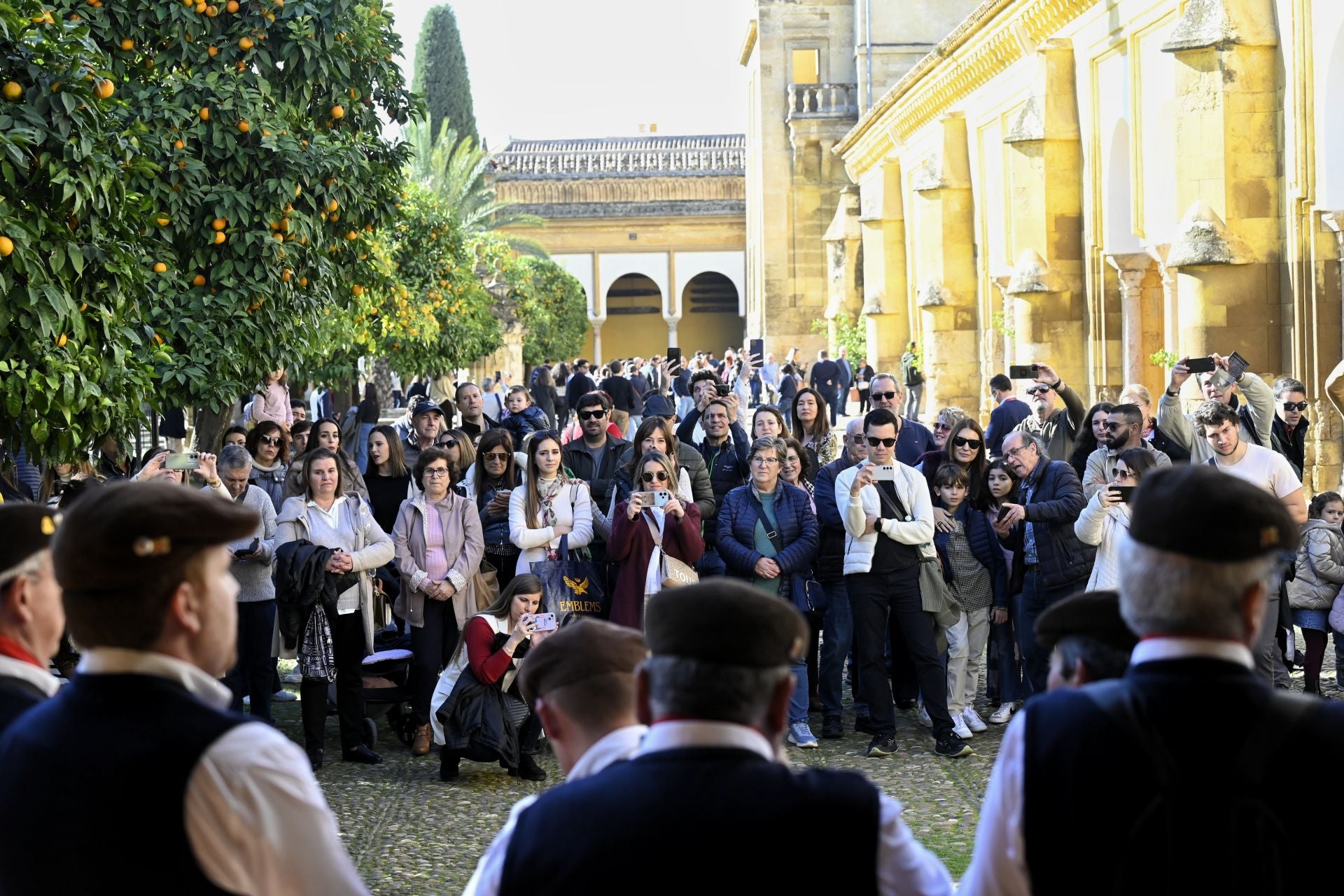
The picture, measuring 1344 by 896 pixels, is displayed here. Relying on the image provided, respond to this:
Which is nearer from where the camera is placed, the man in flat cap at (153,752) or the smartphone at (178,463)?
the man in flat cap at (153,752)

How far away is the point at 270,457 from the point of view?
34.1 ft

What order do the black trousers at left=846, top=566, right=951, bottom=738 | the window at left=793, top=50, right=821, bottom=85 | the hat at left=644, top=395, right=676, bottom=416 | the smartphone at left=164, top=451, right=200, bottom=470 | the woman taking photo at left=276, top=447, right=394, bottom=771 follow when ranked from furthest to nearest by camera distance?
the window at left=793, top=50, right=821, bottom=85, the hat at left=644, top=395, right=676, bottom=416, the black trousers at left=846, top=566, right=951, bottom=738, the woman taking photo at left=276, top=447, right=394, bottom=771, the smartphone at left=164, top=451, right=200, bottom=470

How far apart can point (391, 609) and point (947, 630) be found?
3.23 meters

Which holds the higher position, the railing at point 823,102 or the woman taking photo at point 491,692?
the railing at point 823,102

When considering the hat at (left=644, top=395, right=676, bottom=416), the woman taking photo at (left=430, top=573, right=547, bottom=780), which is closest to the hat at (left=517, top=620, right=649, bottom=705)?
the woman taking photo at (left=430, top=573, right=547, bottom=780)

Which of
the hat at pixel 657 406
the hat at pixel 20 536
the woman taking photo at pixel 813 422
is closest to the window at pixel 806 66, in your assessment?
the hat at pixel 657 406

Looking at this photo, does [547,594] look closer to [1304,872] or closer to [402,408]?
[1304,872]

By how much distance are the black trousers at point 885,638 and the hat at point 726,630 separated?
6263mm

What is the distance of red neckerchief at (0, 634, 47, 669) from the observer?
3.14 m

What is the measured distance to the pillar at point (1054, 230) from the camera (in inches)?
904

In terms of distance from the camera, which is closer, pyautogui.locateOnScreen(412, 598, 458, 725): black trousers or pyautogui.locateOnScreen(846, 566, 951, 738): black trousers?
pyautogui.locateOnScreen(846, 566, 951, 738): black trousers

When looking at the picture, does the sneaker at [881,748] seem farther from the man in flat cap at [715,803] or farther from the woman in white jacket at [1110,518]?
the man in flat cap at [715,803]

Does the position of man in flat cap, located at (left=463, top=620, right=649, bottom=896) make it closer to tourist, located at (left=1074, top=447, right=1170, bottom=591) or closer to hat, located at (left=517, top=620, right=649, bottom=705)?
hat, located at (left=517, top=620, right=649, bottom=705)

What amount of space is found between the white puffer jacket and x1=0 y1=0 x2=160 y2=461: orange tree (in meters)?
3.80
